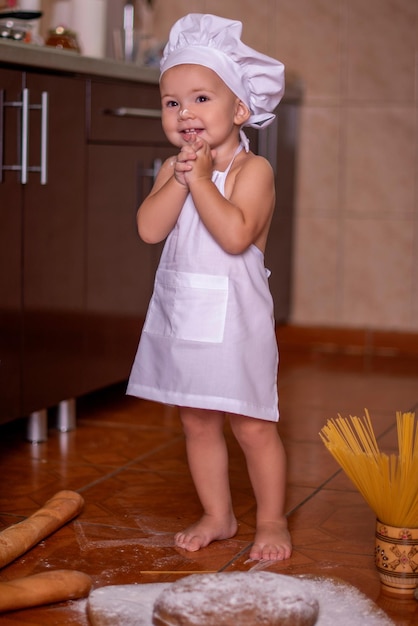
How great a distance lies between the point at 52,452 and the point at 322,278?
Answer: 1928 millimetres

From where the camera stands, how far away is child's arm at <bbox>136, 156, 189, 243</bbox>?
1850 mm

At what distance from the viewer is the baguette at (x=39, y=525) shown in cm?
179

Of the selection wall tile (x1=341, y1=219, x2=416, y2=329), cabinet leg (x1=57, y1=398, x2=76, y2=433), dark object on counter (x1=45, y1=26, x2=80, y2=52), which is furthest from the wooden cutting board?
wall tile (x1=341, y1=219, x2=416, y2=329)

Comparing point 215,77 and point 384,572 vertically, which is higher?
point 215,77

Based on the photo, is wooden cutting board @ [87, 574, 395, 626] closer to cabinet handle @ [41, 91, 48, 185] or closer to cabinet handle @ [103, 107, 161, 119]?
cabinet handle @ [41, 91, 48, 185]

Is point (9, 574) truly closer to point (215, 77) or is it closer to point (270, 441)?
point (270, 441)

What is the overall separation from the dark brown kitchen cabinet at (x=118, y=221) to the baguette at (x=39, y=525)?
77cm

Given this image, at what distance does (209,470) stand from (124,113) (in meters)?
1.25

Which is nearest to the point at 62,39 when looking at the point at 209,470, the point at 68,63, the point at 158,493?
the point at 68,63

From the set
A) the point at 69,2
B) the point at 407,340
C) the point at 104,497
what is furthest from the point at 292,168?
the point at 104,497

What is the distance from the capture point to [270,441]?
6.32ft

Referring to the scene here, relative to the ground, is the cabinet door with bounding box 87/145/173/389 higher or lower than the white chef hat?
lower

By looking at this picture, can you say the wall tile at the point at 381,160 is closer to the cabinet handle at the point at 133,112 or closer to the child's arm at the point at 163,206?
the cabinet handle at the point at 133,112

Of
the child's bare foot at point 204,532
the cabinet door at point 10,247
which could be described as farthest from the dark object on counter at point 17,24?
the child's bare foot at point 204,532
